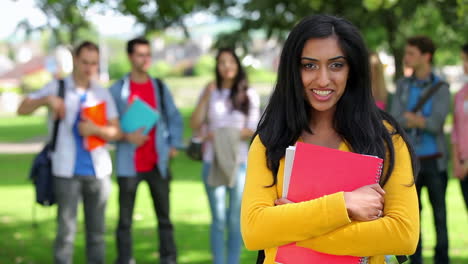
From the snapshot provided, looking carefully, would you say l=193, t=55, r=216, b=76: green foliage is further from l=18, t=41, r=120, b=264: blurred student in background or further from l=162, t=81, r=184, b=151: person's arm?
l=18, t=41, r=120, b=264: blurred student in background

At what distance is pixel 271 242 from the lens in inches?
101

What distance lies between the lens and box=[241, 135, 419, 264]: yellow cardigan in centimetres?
247

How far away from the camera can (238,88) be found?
648 centimetres

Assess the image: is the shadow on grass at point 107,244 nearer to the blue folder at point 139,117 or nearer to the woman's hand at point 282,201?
the blue folder at point 139,117

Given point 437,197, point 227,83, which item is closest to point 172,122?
point 227,83

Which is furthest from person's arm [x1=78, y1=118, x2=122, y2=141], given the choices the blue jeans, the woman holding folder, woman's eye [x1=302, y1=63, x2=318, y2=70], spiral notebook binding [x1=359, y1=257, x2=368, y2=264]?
spiral notebook binding [x1=359, y1=257, x2=368, y2=264]

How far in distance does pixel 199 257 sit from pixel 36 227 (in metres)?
3.05

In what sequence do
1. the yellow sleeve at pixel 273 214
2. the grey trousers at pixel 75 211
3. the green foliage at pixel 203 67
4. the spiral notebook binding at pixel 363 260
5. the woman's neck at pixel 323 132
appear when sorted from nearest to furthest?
the yellow sleeve at pixel 273 214 < the spiral notebook binding at pixel 363 260 < the woman's neck at pixel 323 132 < the grey trousers at pixel 75 211 < the green foliage at pixel 203 67

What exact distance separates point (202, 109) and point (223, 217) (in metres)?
0.99

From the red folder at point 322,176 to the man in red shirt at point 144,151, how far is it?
3.92 m

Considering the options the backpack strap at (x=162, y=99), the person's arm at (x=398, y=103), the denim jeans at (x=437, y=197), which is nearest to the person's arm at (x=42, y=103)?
the backpack strap at (x=162, y=99)

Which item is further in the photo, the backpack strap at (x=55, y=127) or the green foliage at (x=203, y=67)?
the green foliage at (x=203, y=67)

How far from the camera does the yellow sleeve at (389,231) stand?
98.5 inches

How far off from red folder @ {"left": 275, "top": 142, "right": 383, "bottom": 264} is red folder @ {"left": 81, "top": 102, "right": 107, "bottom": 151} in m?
3.79
